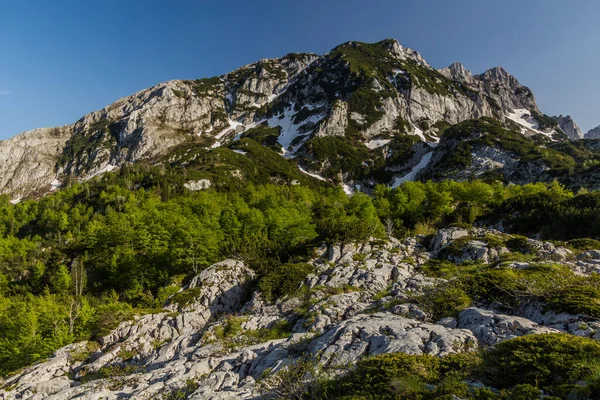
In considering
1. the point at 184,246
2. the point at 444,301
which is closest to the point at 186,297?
the point at 184,246

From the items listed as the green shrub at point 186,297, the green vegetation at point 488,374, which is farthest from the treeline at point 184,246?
Answer: the green vegetation at point 488,374

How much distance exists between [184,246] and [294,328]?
21427 millimetres

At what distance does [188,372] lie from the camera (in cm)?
1188

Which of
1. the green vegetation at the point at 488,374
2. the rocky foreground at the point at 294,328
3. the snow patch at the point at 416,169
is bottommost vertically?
the rocky foreground at the point at 294,328

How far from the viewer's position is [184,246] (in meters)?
33.5

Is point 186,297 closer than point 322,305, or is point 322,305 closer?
point 322,305

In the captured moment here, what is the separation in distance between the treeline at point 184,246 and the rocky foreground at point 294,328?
2422 mm

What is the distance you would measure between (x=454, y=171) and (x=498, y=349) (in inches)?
5242

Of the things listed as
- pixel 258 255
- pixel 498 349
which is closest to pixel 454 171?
pixel 258 255

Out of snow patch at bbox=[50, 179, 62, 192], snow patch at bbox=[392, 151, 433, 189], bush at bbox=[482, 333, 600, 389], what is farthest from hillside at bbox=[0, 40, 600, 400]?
snow patch at bbox=[50, 179, 62, 192]

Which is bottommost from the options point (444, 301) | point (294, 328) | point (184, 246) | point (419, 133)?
point (294, 328)

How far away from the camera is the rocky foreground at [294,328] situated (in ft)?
33.2

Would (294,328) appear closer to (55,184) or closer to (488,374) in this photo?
(488,374)

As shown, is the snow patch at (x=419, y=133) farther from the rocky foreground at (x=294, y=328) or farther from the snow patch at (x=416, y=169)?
the rocky foreground at (x=294, y=328)
